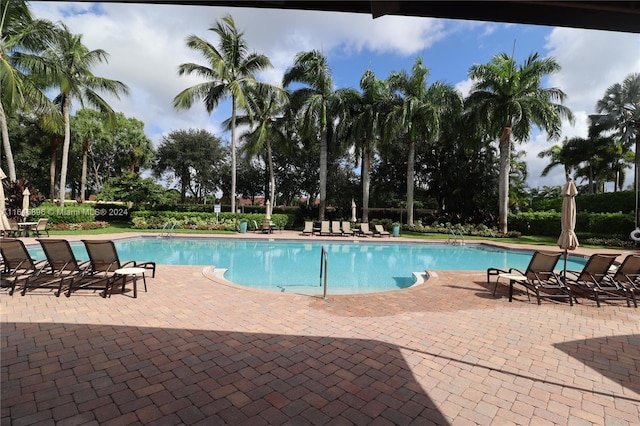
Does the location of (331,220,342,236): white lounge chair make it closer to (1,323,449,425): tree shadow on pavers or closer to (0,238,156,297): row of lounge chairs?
(0,238,156,297): row of lounge chairs

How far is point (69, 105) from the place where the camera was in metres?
20.8

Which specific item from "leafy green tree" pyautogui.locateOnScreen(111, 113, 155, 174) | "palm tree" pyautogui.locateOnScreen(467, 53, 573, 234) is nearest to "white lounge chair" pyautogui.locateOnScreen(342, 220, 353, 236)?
"palm tree" pyautogui.locateOnScreen(467, 53, 573, 234)

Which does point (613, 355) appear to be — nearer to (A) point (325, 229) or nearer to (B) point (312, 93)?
(A) point (325, 229)

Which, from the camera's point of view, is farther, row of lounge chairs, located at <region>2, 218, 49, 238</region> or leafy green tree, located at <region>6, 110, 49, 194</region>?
leafy green tree, located at <region>6, 110, 49, 194</region>

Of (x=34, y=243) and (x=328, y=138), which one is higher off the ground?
(x=328, y=138)

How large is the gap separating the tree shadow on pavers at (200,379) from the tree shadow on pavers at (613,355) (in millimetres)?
2249

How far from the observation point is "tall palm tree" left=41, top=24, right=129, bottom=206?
19.0 metres

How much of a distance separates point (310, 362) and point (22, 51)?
2334cm

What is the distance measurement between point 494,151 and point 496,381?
98.9ft

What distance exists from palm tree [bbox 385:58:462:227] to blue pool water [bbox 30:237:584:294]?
867 cm

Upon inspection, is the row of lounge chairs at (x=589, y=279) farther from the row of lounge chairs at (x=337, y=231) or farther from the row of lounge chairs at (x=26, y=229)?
the row of lounge chairs at (x=26, y=229)

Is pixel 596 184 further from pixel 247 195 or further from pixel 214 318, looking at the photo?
pixel 214 318

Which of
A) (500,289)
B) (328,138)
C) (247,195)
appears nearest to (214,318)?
(500,289)

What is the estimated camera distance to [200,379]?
10.4ft
